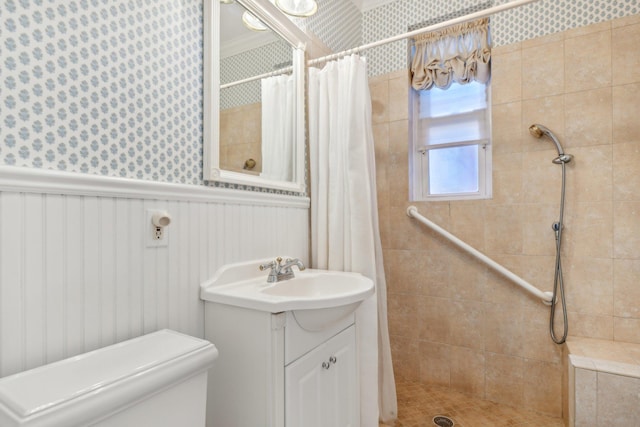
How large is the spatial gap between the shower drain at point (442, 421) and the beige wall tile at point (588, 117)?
1640mm

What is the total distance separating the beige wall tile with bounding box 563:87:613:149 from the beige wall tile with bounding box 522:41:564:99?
0.34 feet

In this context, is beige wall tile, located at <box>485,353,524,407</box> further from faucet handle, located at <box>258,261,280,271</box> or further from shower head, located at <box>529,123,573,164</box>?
faucet handle, located at <box>258,261,280,271</box>

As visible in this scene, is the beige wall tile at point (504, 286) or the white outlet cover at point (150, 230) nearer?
the white outlet cover at point (150, 230)

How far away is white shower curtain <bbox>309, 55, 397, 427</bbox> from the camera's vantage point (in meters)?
1.68

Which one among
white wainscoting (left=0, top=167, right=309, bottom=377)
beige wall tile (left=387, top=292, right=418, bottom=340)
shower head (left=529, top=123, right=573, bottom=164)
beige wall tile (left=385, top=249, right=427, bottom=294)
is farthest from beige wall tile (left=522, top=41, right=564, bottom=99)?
white wainscoting (left=0, top=167, right=309, bottom=377)

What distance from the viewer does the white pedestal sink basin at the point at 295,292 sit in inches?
42.0

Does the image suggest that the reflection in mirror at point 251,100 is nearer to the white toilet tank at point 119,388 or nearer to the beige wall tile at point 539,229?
the white toilet tank at point 119,388

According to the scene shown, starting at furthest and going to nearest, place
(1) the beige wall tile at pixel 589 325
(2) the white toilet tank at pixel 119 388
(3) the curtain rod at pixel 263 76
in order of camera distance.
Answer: (1) the beige wall tile at pixel 589 325
(3) the curtain rod at pixel 263 76
(2) the white toilet tank at pixel 119 388

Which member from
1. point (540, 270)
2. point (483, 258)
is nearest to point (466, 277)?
point (483, 258)

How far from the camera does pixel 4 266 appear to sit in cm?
77

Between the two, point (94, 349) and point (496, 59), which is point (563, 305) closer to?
point (496, 59)

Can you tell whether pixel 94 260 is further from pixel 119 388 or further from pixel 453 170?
pixel 453 170

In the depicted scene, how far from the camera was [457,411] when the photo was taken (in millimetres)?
1898

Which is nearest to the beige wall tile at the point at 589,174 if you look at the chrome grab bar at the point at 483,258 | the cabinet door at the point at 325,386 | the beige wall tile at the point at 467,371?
the chrome grab bar at the point at 483,258
